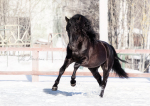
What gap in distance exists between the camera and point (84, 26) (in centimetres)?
429

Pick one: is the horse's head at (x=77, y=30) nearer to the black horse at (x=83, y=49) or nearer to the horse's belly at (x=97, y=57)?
the black horse at (x=83, y=49)

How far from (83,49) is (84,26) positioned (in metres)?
0.38

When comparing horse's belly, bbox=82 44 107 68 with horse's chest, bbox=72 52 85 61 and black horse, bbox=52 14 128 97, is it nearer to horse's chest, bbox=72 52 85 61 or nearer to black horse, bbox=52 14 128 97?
black horse, bbox=52 14 128 97

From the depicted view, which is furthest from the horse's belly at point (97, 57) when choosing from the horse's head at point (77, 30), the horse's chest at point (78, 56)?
the horse's head at point (77, 30)

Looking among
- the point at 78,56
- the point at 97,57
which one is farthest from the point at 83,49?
the point at 97,57

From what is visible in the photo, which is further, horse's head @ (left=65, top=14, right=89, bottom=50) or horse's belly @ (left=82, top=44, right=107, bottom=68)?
horse's belly @ (left=82, top=44, right=107, bottom=68)

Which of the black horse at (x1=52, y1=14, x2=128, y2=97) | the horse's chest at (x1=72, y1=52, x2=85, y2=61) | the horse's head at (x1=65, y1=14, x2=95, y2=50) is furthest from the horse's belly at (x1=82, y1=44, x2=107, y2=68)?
the horse's head at (x1=65, y1=14, x2=95, y2=50)

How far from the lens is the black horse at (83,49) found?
4.06 meters

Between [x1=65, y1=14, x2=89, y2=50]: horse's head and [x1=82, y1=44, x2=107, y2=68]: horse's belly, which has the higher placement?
[x1=65, y1=14, x2=89, y2=50]: horse's head

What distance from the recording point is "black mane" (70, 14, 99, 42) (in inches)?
163

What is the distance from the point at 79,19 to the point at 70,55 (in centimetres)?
63

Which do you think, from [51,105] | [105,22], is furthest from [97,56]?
[105,22]

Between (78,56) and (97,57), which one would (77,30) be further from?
(97,57)

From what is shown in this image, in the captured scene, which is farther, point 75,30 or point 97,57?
A: point 97,57
